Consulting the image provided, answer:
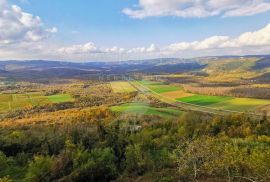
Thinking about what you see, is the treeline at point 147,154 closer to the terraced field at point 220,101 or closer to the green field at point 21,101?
the terraced field at point 220,101

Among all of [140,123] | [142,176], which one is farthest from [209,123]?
[142,176]

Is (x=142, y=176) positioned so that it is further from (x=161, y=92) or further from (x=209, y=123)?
(x=161, y=92)

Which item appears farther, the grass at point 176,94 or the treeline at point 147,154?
the grass at point 176,94

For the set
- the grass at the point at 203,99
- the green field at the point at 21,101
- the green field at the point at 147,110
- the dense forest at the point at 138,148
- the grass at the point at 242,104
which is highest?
the dense forest at the point at 138,148

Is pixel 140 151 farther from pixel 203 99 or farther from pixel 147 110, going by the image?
pixel 203 99

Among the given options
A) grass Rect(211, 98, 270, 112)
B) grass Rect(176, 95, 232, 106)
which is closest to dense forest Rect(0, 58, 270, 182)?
grass Rect(211, 98, 270, 112)

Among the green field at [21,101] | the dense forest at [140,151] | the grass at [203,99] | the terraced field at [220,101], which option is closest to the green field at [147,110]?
the dense forest at [140,151]

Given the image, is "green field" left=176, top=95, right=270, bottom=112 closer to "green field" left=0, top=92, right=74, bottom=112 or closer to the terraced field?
the terraced field

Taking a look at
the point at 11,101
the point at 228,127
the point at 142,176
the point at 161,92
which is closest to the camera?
the point at 142,176
